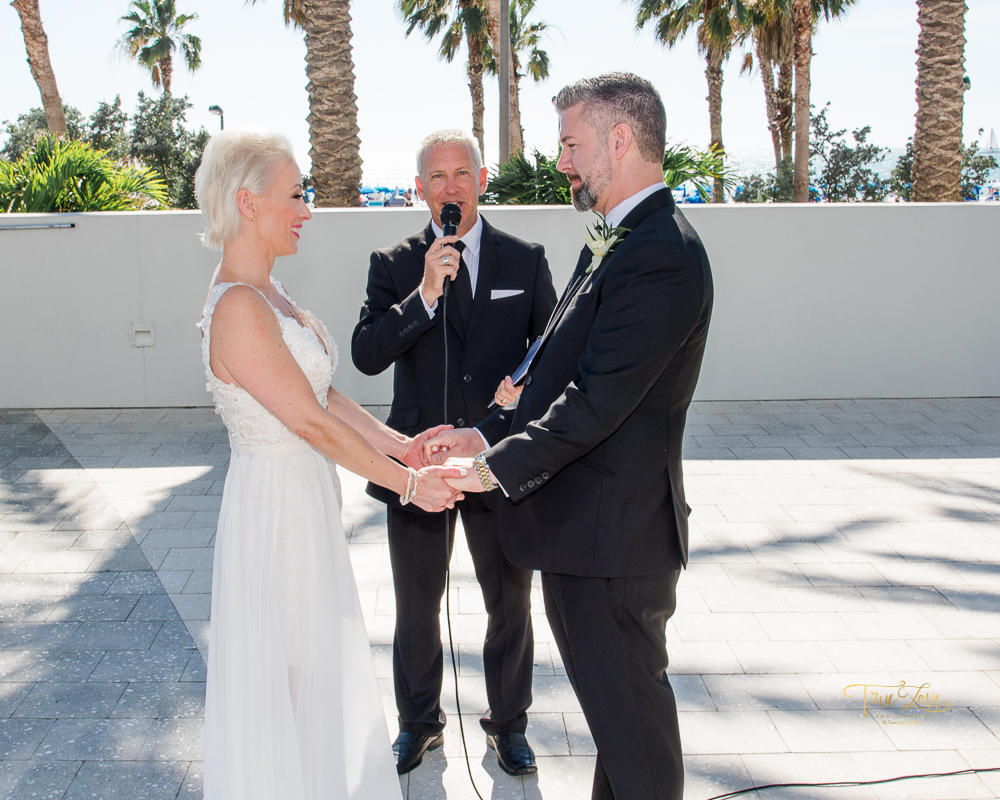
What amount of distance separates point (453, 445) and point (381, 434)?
324 mm

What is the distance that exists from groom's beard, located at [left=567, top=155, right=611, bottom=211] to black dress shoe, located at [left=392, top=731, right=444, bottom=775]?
6.38 ft

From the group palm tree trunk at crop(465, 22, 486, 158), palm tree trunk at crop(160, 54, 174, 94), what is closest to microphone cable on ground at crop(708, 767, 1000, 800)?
palm tree trunk at crop(465, 22, 486, 158)

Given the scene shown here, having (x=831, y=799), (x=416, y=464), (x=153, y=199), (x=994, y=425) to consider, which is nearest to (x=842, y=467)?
(x=994, y=425)

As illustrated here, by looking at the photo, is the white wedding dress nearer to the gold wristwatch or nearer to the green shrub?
the gold wristwatch

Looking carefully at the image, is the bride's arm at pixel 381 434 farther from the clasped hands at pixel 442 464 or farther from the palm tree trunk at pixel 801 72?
the palm tree trunk at pixel 801 72

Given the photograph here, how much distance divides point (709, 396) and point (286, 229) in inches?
251

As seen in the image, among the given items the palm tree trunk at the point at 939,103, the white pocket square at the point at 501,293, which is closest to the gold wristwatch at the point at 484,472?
the white pocket square at the point at 501,293

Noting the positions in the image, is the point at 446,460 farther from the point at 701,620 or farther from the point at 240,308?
the point at 701,620

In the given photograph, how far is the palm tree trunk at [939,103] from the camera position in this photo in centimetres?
1027

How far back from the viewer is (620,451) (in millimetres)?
2361

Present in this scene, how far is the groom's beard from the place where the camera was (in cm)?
240

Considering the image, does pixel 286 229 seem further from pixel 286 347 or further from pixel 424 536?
pixel 424 536

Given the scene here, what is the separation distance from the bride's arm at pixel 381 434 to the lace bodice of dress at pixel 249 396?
0.44 m

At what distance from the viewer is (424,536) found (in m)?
3.17
